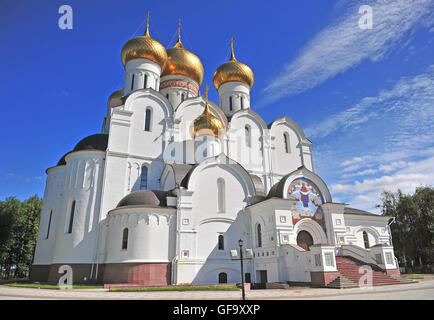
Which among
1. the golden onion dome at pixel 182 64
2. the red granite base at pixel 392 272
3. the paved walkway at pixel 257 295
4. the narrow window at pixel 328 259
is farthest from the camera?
the golden onion dome at pixel 182 64

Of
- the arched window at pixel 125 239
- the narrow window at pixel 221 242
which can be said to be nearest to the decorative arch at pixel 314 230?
the narrow window at pixel 221 242

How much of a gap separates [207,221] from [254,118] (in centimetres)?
1119

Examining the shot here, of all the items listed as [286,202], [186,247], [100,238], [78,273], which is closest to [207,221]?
[186,247]

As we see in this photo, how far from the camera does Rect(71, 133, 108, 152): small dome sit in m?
19.2

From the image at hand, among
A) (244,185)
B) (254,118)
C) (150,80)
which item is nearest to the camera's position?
(244,185)

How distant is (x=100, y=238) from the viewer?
17.3m

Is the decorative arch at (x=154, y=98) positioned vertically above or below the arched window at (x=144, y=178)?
above

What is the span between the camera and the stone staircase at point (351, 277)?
515 inches

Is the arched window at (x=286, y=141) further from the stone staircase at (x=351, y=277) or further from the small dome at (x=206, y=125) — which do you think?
the stone staircase at (x=351, y=277)

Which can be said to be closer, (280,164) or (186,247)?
(186,247)

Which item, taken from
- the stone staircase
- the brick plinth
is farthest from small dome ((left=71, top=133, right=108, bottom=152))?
the stone staircase

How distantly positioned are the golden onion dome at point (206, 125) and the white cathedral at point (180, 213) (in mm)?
100

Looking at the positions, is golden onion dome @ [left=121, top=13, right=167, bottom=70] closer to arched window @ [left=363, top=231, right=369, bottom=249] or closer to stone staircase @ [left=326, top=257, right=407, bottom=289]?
stone staircase @ [left=326, top=257, right=407, bottom=289]
